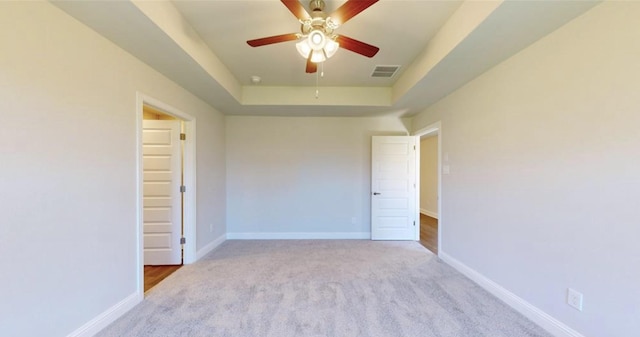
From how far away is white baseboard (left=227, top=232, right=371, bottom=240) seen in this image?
195 inches

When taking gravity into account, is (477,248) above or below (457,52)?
below

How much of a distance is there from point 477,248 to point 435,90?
2055 mm

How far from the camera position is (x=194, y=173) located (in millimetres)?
3705

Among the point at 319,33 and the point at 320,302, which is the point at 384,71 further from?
the point at 320,302

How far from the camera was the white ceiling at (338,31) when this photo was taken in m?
1.88

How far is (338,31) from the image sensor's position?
260cm

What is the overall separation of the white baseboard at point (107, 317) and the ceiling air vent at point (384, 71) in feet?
12.2

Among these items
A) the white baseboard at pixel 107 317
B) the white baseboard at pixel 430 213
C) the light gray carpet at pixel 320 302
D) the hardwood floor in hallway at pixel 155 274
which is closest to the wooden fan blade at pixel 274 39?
the light gray carpet at pixel 320 302

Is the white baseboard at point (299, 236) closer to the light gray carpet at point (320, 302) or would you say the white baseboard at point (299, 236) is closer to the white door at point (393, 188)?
the white door at point (393, 188)

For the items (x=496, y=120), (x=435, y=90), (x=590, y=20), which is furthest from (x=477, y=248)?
(x=590, y=20)

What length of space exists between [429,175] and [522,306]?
5.94 metres

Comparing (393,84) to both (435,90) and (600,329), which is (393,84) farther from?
(600,329)

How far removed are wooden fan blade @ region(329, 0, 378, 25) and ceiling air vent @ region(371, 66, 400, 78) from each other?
5.78 ft

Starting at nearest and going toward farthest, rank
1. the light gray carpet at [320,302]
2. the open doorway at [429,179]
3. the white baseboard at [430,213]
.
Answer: the light gray carpet at [320,302]
the open doorway at [429,179]
the white baseboard at [430,213]
